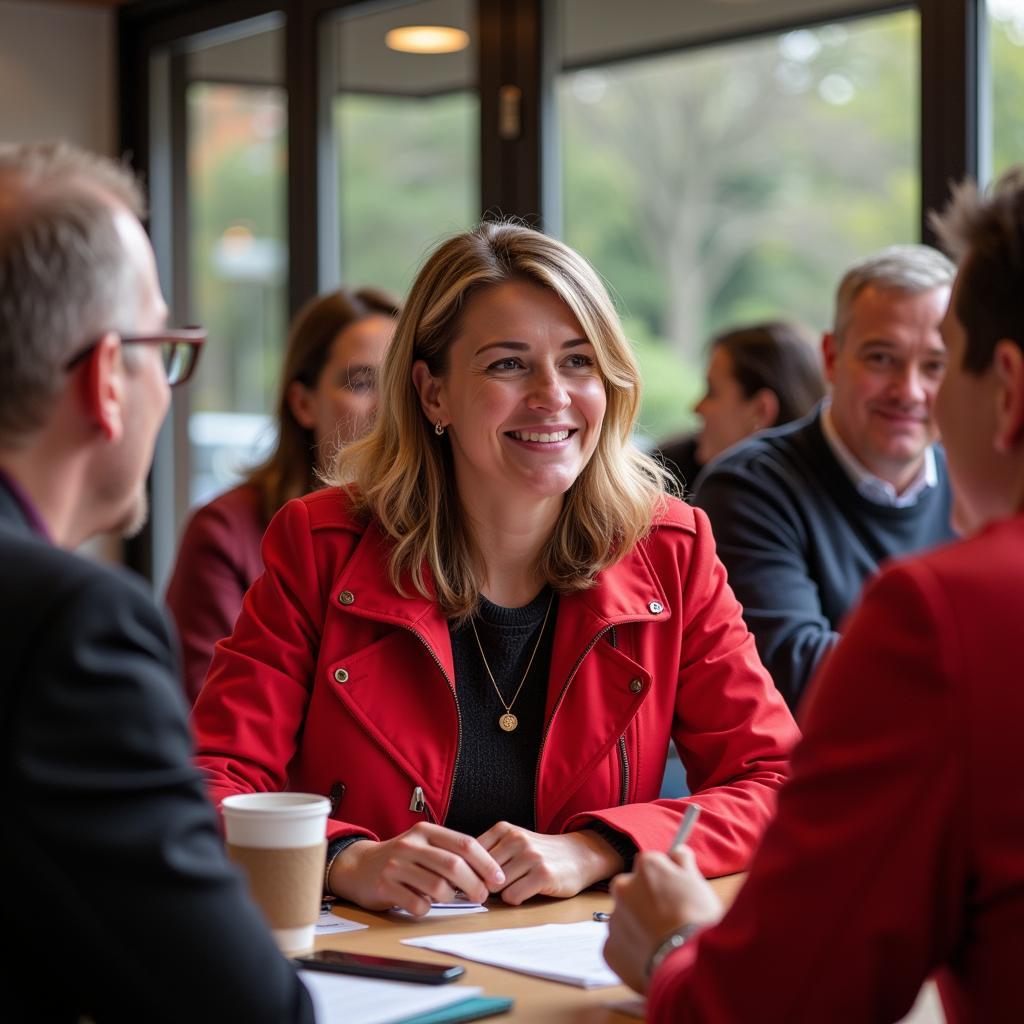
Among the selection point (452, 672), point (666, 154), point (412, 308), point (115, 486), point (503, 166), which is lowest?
point (452, 672)

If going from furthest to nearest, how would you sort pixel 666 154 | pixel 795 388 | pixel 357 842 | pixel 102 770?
1. pixel 666 154
2. pixel 795 388
3. pixel 357 842
4. pixel 102 770

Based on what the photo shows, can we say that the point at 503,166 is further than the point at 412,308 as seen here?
Yes

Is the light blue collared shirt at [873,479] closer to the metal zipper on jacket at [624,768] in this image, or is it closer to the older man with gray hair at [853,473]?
the older man with gray hair at [853,473]

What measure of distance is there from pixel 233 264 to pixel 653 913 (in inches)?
266

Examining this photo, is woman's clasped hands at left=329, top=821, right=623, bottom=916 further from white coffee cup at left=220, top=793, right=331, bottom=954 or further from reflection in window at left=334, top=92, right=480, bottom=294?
reflection in window at left=334, top=92, right=480, bottom=294

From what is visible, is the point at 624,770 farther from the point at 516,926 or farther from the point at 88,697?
the point at 88,697

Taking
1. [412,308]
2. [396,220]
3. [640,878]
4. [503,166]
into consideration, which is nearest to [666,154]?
[396,220]

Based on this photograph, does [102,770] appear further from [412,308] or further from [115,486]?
[412,308]

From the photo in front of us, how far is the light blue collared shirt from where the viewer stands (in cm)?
314

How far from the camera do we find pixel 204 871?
42.5 inches

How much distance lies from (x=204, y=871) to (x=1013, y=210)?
77cm

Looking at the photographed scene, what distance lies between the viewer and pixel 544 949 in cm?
156

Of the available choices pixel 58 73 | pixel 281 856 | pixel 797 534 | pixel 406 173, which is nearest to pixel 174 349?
pixel 281 856

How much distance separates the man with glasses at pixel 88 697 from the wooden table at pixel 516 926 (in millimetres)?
308
